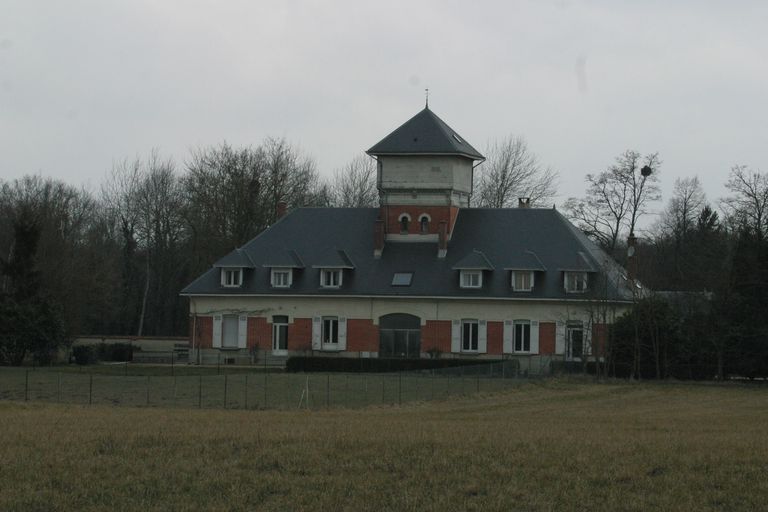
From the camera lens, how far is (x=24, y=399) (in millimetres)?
38719

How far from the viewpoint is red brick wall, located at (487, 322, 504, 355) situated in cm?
6181

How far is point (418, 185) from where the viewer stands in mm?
66188

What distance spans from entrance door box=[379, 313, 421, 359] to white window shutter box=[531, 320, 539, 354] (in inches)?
239

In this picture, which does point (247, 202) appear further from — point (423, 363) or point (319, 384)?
point (319, 384)

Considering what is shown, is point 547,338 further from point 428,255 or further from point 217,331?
point 217,331

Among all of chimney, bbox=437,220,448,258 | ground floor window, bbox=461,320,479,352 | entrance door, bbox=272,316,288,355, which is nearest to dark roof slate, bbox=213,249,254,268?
entrance door, bbox=272,316,288,355

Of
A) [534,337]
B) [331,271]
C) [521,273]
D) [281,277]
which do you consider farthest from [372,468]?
[281,277]

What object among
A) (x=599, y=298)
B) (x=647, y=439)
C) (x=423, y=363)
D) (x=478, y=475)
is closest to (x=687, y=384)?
(x=599, y=298)

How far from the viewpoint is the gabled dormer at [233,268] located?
65.1 m

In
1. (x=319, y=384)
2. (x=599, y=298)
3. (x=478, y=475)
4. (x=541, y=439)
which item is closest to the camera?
(x=478, y=475)

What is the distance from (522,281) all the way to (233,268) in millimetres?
15992

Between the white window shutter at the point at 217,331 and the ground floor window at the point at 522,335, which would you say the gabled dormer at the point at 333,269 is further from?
the ground floor window at the point at 522,335

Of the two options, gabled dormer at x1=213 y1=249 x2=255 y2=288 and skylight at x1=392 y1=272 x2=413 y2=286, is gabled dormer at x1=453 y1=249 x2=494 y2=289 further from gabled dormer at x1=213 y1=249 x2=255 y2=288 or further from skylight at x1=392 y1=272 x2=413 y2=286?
gabled dormer at x1=213 y1=249 x2=255 y2=288

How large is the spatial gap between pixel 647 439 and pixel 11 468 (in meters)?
11.1
